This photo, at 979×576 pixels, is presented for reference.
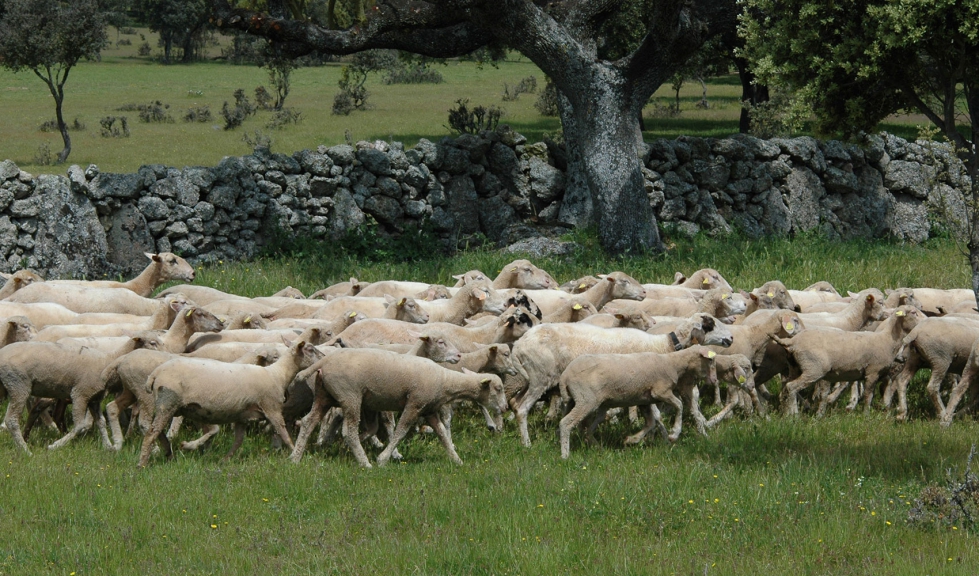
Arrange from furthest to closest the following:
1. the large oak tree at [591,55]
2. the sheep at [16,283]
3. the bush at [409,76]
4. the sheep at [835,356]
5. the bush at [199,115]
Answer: the bush at [409,76] < the bush at [199,115] < the large oak tree at [591,55] < the sheep at [16,283] < the sheep at [835,356]

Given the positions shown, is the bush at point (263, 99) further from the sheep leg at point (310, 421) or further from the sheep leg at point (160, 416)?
the sheep leg at point (160, 416)

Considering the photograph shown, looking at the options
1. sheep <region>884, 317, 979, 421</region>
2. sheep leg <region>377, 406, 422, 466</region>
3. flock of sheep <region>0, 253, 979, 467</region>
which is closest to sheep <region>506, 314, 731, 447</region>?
flock of sheep <region>0, 253, 979, 467</region>

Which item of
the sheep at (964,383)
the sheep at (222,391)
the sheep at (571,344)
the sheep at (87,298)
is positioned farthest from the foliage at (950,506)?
the sheep at (87,298)

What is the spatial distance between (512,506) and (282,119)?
3484cm

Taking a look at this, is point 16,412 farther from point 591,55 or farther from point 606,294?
point 591,55

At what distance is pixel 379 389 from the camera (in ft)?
31.3

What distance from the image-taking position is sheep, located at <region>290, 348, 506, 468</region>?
9.51 m

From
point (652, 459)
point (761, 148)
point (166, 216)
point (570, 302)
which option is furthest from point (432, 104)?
point (652, 459)

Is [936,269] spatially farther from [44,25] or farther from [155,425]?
[44,25]

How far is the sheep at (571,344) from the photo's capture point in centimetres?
1093

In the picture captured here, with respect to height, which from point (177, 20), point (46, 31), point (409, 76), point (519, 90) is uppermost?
point (177, 20)

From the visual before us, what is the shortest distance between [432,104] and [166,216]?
31.8 m

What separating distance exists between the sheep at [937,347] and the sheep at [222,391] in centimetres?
623

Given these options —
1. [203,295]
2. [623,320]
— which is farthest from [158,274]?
[623,320]
